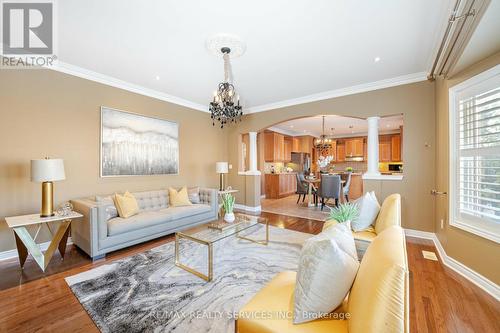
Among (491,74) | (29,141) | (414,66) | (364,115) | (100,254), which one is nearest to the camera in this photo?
(491,74)

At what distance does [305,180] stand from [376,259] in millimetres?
5524

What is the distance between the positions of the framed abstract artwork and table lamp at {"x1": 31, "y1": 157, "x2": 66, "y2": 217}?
99cm

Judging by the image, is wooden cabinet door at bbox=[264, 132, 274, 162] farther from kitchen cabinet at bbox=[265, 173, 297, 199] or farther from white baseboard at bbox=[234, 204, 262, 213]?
white baseboard at bbox=[234, 204, 262, 213]

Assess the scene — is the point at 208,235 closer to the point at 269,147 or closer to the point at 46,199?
the point at 46,199

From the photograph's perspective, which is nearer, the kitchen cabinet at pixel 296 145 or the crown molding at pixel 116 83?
the crown molding at pixel 116 83

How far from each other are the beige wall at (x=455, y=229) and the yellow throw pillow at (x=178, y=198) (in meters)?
4.09

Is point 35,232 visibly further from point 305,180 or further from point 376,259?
point 305,180

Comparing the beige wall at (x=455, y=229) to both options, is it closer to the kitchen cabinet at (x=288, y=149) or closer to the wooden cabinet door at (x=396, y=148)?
the wooden cabinet door at (x=396, y=148)

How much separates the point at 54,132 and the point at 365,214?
15.0 feet

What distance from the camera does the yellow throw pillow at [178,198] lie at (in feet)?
13.4

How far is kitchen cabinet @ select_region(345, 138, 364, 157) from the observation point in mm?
9016

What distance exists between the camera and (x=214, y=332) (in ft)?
5.11

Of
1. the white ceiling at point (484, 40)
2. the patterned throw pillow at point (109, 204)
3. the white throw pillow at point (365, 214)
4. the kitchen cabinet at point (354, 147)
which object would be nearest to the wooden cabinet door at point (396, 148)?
the kitchen cabinet at point (354, 147)

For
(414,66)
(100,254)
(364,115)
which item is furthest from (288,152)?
(100,254)
